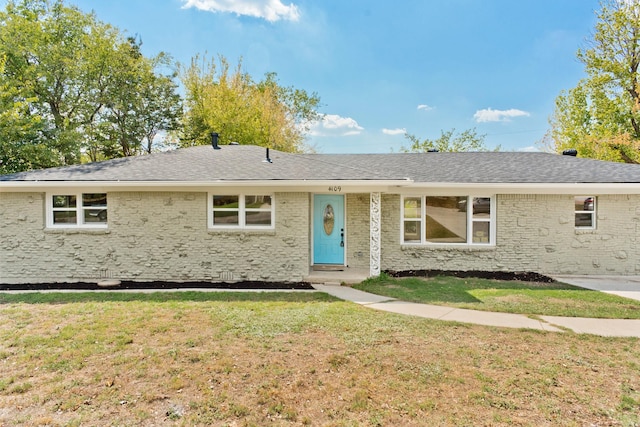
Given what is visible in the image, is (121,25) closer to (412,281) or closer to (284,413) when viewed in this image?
(412,281)

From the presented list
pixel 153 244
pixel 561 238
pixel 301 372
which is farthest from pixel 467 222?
pixel 153 244

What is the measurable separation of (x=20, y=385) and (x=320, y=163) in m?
8.04

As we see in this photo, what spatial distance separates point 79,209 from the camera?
8.98 meters

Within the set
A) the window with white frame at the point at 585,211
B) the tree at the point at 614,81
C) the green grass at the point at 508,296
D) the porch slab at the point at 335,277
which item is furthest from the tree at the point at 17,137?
the tree at the point at 614,81

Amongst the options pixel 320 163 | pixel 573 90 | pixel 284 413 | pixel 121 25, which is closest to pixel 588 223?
pixel 320 163

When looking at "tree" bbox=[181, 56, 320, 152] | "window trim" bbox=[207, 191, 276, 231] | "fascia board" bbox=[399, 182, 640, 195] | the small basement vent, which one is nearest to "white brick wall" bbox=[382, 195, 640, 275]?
"fascia board" bbox=[399, 182, 640, 195]

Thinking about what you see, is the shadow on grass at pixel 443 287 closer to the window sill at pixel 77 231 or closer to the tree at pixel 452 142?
the window sill at pixel 77 231

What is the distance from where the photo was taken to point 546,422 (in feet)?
9.74

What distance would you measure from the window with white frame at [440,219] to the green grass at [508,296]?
145 centimetres

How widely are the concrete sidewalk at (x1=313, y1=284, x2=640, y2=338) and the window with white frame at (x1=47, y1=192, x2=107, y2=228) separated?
24.1 ft

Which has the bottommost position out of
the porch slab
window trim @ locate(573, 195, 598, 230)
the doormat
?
the porch slab

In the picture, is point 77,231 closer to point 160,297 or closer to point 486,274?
point 160,297

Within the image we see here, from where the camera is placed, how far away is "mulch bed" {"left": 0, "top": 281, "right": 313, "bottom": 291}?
8055mm

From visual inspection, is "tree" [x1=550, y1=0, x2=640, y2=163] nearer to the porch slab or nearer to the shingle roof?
the shingle roof
